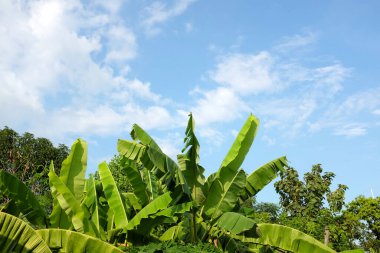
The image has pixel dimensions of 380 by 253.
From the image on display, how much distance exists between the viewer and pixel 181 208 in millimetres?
9305

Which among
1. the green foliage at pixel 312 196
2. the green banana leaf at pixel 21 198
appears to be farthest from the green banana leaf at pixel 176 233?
the green foliage at pixel 312 196

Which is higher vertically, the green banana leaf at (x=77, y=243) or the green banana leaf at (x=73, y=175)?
the green banana leaf at (x=73, y=175)

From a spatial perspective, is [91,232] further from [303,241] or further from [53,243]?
Answer: [303,241]

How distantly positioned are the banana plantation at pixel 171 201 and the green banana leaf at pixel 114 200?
2 centimetres

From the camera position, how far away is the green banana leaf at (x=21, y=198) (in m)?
9.70

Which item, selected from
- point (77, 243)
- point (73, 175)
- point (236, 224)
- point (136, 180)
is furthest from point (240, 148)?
point (77, 243)

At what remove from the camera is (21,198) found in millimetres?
9930

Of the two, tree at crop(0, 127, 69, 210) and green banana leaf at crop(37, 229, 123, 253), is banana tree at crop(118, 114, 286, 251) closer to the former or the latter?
green banana leaf at crop(37, 229, 123, 253)

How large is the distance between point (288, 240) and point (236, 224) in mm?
1753

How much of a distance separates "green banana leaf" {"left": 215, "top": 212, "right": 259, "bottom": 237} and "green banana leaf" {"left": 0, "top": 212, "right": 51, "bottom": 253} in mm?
3589

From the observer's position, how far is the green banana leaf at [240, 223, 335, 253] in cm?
987

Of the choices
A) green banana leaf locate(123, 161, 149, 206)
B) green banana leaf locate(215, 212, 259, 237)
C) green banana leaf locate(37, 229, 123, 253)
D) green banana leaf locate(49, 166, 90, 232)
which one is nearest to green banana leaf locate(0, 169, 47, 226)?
green banana leaf locate(49, 166, 90, 232)

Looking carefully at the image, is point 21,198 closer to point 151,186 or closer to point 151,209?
point 151,209

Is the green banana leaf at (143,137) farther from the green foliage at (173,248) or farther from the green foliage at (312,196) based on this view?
the green foliage at (312,196)
